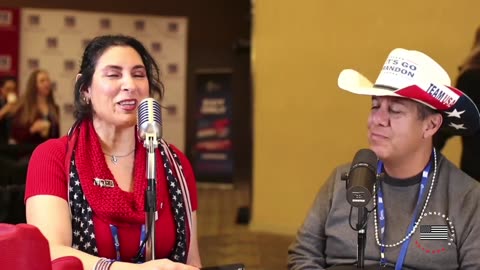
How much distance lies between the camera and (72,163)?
2191 mm

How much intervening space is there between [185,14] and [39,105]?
4.73m

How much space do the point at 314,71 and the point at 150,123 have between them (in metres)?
4.78

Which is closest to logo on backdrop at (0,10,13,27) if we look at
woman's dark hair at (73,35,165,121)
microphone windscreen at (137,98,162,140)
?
woman's dark hair at (73,35,165,121)

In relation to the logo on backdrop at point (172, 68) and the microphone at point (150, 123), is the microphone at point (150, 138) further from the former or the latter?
the logo on backdrop at point (172, 68)

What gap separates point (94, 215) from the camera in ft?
7.04

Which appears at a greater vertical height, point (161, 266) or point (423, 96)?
point (423, 96)

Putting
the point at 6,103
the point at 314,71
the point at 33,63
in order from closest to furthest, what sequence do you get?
the point at 314,71 → the point at 6,103 → the point at 33,63

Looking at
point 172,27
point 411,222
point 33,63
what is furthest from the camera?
point 172,27

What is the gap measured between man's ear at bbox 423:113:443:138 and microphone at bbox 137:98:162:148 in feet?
3.14

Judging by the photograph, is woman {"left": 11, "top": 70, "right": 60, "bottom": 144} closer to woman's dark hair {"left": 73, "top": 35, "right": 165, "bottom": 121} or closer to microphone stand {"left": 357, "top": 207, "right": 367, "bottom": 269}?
woman's dark hair {"left": 73, "top": 35, "right": 165, "bottom": 121}

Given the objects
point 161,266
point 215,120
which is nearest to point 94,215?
point 161,266

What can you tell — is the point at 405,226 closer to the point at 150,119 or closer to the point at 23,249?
the point at 150,119

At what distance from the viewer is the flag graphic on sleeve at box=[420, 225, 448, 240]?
2.21 meters

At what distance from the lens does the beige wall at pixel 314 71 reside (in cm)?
591
